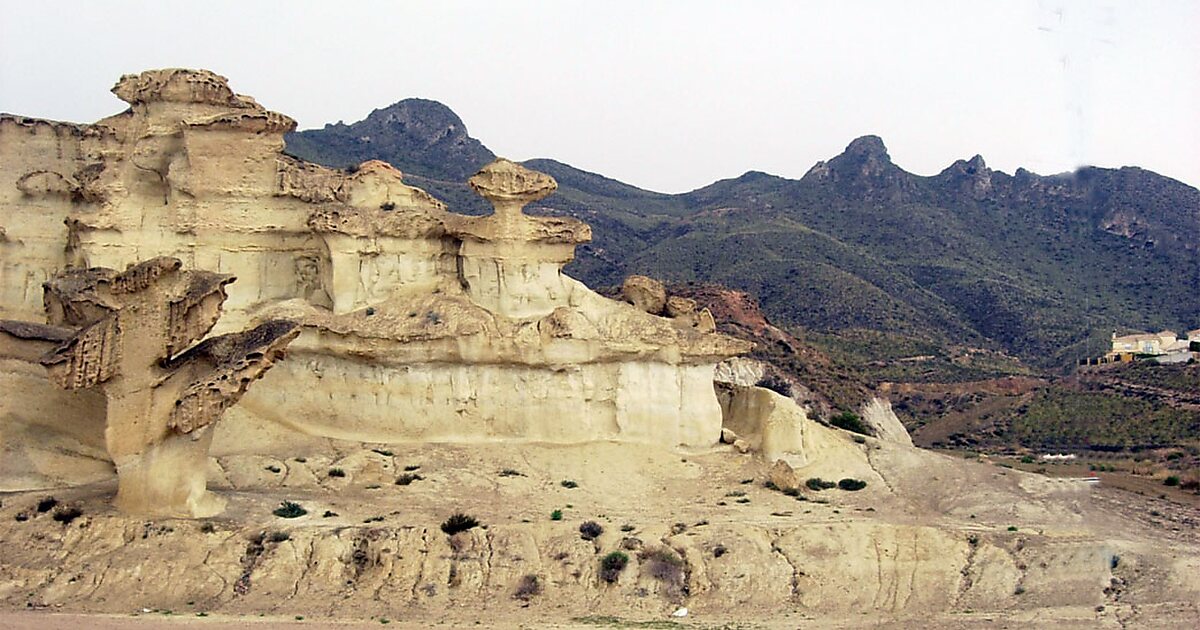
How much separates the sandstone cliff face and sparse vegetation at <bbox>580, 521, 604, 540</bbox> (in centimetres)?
586

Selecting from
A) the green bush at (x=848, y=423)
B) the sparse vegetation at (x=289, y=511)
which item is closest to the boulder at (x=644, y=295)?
the sparse vegetation at (x=289, y=511)

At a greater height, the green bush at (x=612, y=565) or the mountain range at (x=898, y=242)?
the mountain range at (x=898, y=242)

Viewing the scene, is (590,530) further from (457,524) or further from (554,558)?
(457,524)

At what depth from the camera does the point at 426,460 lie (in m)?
27.2

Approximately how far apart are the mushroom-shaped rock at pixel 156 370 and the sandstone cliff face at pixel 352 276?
18.9ft

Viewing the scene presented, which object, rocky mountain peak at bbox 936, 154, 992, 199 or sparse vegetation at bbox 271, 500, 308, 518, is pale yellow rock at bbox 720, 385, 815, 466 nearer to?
sparse vegetation at bbox 271, 500, 308, 518

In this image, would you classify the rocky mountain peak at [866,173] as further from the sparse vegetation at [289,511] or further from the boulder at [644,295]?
the sparse vegetation at [289,511]

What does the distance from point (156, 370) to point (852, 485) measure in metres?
17.3

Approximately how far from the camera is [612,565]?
854 inches

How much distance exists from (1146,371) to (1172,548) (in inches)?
1493

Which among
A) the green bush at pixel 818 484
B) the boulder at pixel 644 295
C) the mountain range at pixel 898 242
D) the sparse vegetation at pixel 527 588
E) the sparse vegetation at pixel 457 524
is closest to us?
the sparse vegetation at pixel 527 588

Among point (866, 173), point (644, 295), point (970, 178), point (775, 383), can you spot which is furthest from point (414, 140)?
point (644, 295)

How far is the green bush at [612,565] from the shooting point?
21484 mm

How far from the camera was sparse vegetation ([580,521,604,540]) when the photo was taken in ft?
74.6
